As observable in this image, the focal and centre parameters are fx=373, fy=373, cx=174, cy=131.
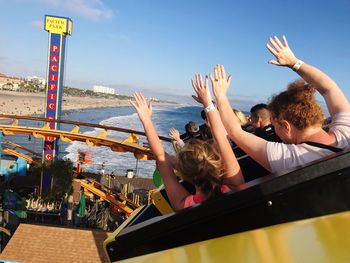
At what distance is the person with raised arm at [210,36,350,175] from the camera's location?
1.26 meters

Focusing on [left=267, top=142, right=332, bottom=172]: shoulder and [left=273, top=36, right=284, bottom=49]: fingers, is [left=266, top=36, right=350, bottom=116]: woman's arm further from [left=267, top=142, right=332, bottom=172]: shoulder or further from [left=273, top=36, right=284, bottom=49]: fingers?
[left=267, top=142, right=332, bottom=172]: shoulder

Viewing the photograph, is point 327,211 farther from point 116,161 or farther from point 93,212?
point 116,161

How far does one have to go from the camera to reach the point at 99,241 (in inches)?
288

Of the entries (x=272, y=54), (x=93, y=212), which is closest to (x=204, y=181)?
(x=272, y=54)

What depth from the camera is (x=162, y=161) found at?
161 centimetres

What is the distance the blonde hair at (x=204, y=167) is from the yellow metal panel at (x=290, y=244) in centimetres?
32

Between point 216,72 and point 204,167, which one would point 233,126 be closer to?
point 204,167

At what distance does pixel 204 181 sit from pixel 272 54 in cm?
74

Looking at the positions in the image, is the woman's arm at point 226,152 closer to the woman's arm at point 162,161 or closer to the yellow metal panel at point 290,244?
the woman's arm at point 162,161

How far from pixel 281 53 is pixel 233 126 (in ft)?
1.88

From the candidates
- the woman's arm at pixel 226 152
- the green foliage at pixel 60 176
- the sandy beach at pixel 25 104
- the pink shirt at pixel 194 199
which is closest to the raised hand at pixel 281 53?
the woman's arm at pixel 226 152

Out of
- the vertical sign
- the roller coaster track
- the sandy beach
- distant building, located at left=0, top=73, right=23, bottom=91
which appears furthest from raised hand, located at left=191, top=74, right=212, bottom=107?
distant building, located at left=0, top=73, right=23, bottom=91

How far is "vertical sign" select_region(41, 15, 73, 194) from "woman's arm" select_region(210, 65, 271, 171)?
1265cm

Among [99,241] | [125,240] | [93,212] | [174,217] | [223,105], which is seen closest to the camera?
[174,217]
